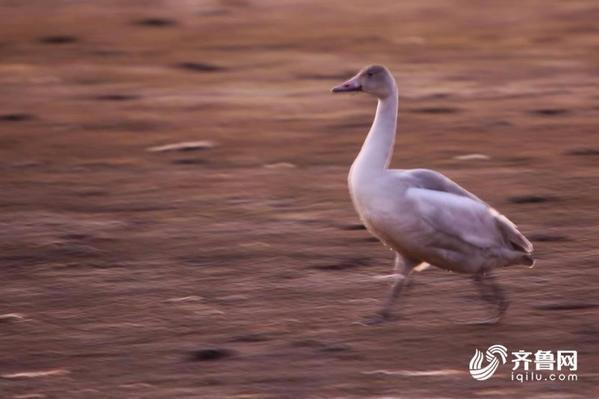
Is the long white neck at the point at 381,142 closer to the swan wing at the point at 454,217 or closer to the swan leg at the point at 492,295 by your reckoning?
the swan wing at the point at 454,217

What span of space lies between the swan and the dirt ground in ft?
0.96

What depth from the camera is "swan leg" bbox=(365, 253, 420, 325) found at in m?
7.64

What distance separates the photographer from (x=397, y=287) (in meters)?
7.63

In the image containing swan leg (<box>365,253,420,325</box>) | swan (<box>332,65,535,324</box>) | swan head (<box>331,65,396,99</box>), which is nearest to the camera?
swan (<box>332,65,535,324</box>)

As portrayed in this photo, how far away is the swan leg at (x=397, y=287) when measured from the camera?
7.64m

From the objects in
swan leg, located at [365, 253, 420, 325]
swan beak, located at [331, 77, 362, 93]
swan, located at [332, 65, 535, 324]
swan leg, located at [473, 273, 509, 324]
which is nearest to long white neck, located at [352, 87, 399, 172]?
swan, located at [332, 65, 535, 324]

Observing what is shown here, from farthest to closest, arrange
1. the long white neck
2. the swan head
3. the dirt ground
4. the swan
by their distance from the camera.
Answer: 1. the swan head
2. the long white neck
3. the swan
4. the dirt ground

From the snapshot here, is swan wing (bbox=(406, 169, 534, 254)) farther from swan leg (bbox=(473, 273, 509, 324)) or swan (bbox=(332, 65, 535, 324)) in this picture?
swan leg (bbox=(473, 273, 509, 324))

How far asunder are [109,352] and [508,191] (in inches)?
155

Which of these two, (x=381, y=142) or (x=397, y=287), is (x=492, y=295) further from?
(x=381, y=142)

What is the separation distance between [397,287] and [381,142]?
2.46 ft

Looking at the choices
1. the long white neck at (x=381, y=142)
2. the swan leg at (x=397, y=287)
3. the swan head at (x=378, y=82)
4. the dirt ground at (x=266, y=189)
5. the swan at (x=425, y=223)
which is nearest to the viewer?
the dirt ground at (x=266, y=189)

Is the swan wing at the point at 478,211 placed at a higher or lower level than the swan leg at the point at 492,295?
higher

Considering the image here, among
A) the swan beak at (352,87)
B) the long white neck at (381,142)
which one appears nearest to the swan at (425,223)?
the long white neck at (381,142)
